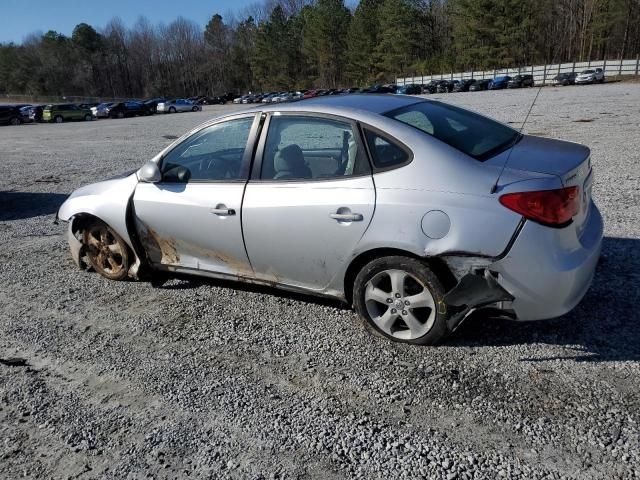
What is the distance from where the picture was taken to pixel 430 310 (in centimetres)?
340

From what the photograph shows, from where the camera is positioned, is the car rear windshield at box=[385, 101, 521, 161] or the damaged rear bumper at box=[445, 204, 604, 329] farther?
the car rear windshield at box=[385, 101, 521, 161]

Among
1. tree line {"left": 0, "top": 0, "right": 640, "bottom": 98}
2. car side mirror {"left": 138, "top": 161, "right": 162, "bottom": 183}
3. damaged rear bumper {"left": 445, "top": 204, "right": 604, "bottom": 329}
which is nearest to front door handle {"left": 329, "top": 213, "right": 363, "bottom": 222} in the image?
damaged rear bumper {"left": 445, "top": 204, "right": 604, "bottom": 329}

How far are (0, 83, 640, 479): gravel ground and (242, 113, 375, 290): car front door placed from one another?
0.50 m

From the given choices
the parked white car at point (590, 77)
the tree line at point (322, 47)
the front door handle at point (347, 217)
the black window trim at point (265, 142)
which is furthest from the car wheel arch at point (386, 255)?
the tree line at point (322, 47)

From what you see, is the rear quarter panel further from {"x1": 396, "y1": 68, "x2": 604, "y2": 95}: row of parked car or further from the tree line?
the tree line

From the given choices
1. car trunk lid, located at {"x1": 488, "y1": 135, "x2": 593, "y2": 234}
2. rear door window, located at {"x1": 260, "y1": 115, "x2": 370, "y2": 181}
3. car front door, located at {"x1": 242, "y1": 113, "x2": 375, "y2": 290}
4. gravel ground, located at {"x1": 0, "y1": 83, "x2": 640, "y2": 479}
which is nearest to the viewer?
gravel ground, located at {"x1": 0, "y1": 83, "x2": 640, "y2": 479}

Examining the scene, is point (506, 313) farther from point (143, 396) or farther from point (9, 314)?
point (9, 314)

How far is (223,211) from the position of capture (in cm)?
393

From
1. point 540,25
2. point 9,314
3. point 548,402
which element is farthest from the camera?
point 540,25

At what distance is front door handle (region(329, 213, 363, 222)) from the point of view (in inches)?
132

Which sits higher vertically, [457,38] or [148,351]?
[457,38]

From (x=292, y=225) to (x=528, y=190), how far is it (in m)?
1.53

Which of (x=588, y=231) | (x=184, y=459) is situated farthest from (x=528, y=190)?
(x=184, y=459)

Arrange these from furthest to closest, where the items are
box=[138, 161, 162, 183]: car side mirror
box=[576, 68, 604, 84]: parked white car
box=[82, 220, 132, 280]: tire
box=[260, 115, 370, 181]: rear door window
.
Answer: box=[576, 68, 604, 84]: parked white car, box=[82, 220, 132, 280]: tire, box=[138, 161, 162, 183]: car side mirror, box=[260, 115, 370, 181]: rear door window
